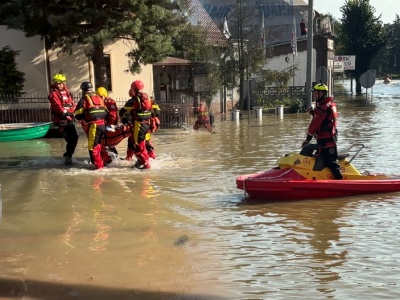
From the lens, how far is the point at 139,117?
1109 centimetres

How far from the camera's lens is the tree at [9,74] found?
20766mm

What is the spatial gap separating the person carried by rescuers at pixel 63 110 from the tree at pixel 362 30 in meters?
48.8

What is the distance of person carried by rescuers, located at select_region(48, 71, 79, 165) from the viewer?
472 inches

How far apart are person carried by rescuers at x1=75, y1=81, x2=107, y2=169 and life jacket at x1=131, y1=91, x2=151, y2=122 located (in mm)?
724

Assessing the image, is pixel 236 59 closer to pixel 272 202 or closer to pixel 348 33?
pixel 272 202

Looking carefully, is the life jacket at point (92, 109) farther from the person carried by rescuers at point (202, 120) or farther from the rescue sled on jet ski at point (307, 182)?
the person carried by rescuers at point (202, 120)

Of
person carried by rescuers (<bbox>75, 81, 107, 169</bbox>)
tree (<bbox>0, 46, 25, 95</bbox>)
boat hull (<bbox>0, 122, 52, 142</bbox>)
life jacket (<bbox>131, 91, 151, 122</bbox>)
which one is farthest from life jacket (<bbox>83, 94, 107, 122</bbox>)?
tree (<bbox>0, 46, 25, 95</bbox>)

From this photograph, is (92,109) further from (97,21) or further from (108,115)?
(97,21)

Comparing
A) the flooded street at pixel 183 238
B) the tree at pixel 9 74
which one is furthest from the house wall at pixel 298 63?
the flooded street at pixel 183 238

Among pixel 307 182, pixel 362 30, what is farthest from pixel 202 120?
pixel 362 30

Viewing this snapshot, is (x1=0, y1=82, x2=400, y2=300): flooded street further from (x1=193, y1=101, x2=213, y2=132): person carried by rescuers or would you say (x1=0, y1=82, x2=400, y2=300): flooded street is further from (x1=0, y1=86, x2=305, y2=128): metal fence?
(x1=0, y1=86, x2=305, y2=128): metal fence

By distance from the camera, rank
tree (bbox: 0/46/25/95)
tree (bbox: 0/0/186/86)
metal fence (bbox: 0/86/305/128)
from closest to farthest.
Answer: tree (bbox: 0/0/186/86), tree (bbox: 0/46/25/95), metal fence (bbox: 0/86/305/128)

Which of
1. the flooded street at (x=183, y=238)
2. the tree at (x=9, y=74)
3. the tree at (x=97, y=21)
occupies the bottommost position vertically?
the flooded street at (x=183, y=238)

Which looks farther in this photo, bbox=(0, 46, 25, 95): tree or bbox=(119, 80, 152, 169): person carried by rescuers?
bbox=(0, 46, 25, 95): tree
